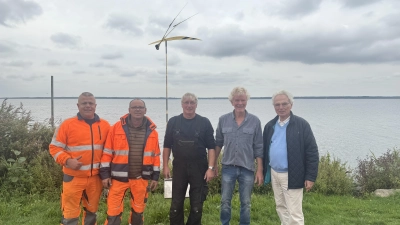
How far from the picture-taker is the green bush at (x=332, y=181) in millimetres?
7055

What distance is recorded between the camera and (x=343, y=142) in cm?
1883

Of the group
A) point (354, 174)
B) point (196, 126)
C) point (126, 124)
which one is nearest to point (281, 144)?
point (196, 126)

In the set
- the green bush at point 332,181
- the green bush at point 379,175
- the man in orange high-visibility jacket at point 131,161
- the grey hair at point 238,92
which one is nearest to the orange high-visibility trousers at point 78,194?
the man in orange high-visibility jacket at point 131,161

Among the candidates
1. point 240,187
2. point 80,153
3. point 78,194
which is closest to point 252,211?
point 240,187

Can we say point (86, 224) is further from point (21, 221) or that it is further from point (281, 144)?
point (281, 144)

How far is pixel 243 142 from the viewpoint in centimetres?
409

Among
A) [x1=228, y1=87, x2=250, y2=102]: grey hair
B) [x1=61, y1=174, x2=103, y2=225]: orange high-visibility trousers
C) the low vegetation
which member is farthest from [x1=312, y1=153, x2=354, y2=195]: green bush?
[x1=61, y1=174, x2=103, y2=225]: orange high-visibility trousers

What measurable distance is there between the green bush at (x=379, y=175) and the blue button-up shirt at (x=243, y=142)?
475cm

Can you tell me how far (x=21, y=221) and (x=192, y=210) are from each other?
2.83m

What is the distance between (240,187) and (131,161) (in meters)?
1.52

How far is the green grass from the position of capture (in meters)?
4.94

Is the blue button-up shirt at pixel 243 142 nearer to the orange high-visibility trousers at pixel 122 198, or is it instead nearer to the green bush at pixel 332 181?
the orange high-visibility trousers at pixel 122 198

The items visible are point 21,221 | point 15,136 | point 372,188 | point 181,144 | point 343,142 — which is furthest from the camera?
point 343,142

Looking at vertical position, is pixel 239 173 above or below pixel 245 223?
above
